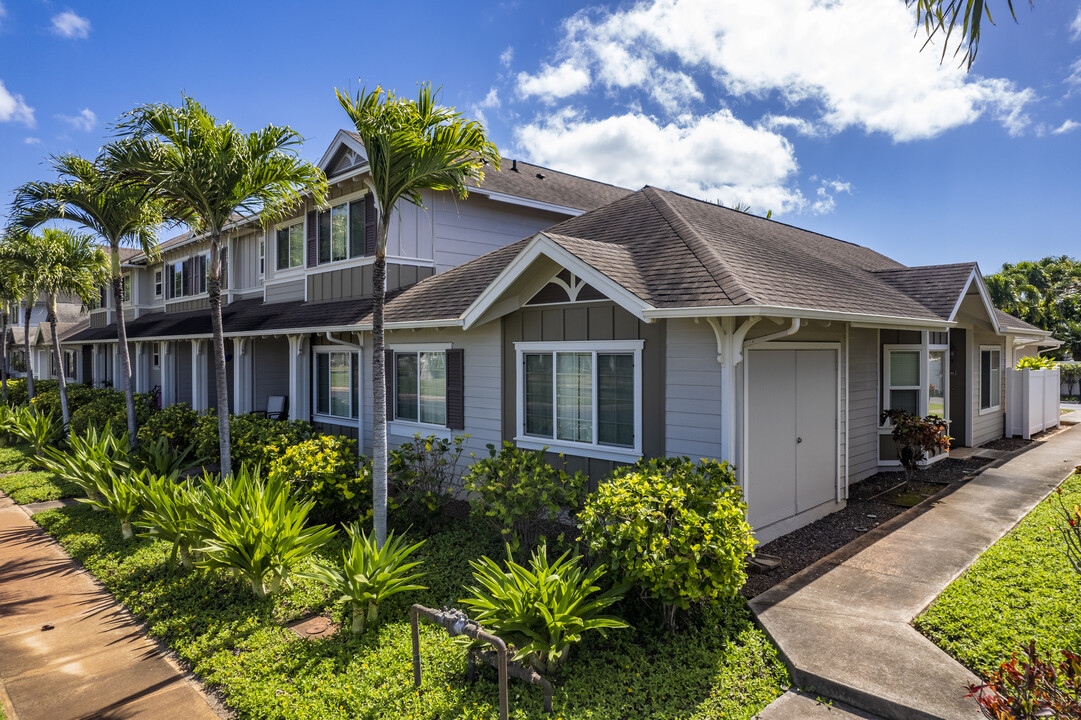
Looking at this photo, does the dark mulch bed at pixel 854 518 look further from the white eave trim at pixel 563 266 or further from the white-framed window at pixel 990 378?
the white eave trim at pixel 563 266

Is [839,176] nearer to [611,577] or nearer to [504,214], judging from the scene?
[504,214]

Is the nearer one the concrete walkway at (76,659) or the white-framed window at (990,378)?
the concrete walkway at (76,659)

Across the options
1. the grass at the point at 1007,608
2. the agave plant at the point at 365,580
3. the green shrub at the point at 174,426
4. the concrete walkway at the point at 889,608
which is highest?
the green shrub at the point at 174,426

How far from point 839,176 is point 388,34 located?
807 inches

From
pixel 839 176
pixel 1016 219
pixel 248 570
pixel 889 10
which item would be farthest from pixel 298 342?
pixel 1016 219

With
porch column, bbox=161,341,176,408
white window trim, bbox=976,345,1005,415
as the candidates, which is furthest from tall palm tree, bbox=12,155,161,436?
white window trim, bbox=976,345,1005,415

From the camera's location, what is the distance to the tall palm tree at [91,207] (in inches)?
456

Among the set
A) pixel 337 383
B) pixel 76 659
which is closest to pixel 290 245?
pixel 337 383

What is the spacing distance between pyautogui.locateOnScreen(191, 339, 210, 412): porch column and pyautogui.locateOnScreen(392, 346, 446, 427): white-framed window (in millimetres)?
9772

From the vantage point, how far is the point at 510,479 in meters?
7.43

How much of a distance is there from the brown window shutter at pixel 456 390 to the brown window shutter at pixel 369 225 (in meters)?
3.94

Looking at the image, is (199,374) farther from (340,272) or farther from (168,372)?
(340,272)

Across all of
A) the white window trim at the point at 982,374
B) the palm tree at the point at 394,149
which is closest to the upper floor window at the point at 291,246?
the palm tree at the point at 394,149

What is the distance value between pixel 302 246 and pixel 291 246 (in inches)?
22.8
